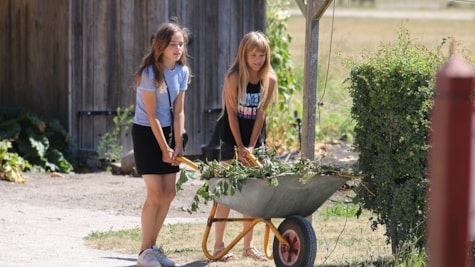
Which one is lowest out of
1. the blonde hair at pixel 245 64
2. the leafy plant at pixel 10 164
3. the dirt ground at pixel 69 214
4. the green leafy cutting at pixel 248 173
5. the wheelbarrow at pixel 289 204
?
the dirt ground at pixel 69 214

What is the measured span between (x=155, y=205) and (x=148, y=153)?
0.39 m

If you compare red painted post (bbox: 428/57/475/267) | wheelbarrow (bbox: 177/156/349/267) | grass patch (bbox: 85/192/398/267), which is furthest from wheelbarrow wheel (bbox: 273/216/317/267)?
red painted post (bbox: 428/57/475/267)

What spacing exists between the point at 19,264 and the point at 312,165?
2260 mm

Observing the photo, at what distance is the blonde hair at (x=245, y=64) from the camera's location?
288 inches

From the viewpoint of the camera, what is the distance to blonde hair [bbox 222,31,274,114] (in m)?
7.32

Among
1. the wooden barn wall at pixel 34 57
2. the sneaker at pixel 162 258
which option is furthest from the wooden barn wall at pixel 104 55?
the sneaker at pixel 162 258

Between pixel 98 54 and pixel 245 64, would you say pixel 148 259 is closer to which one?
pixel 245 64

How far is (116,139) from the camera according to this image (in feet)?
41.3

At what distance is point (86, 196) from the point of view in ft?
34.6

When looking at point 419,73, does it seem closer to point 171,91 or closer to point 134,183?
point 171,91

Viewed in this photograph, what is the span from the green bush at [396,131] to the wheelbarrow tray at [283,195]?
400 mm

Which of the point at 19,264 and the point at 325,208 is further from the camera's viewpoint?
the point at 325,208

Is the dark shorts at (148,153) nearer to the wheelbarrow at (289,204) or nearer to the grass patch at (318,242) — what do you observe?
the wheelbarrow at (289,204)

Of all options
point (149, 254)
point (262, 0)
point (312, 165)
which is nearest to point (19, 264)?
point (149, 254)
